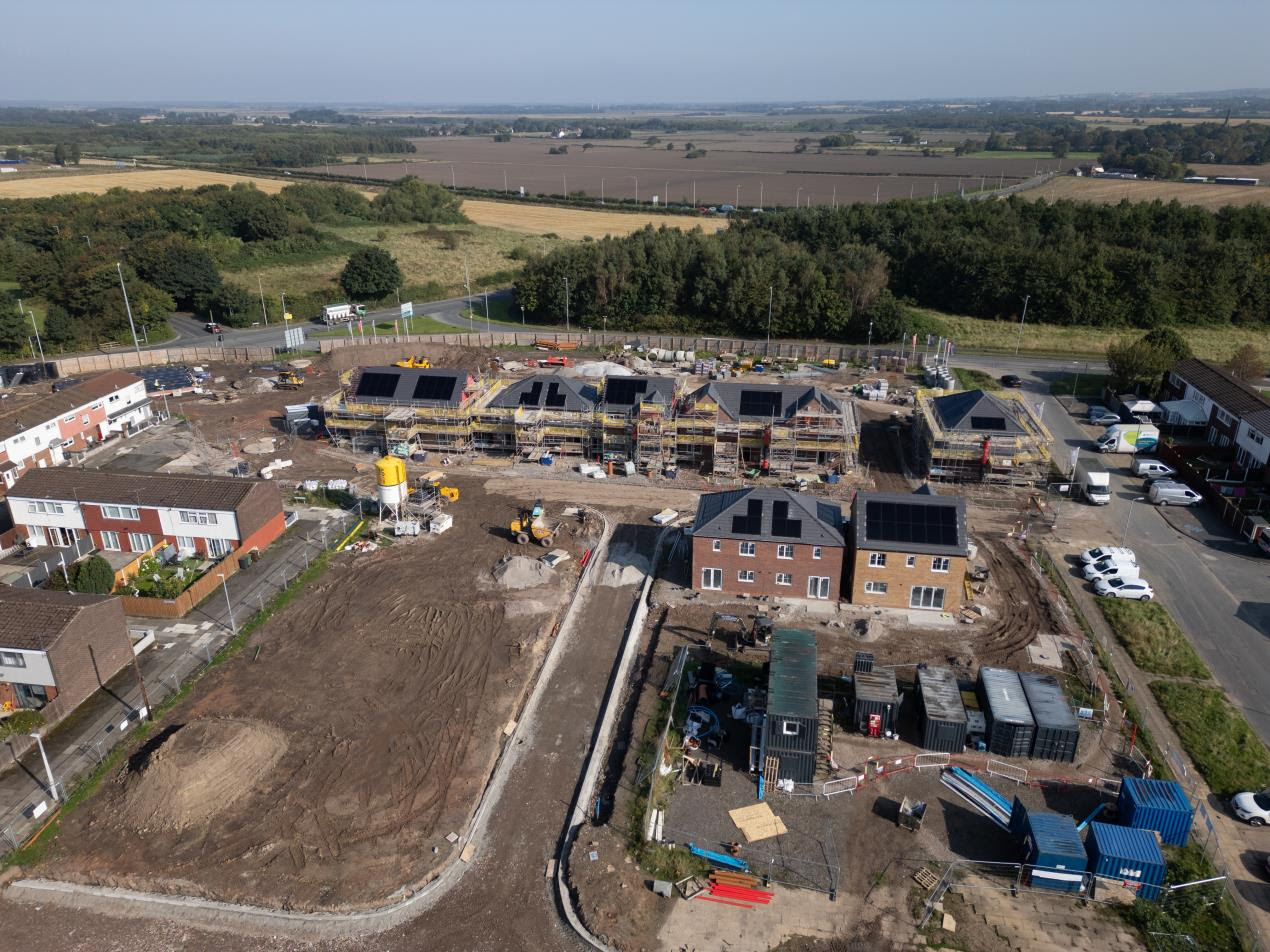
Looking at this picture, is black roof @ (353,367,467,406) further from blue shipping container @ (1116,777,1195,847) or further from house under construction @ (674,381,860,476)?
blue shipping container @ (1116,777,1195,847)

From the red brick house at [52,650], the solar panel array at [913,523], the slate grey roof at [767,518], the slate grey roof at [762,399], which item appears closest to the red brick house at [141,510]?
the red brick house at [52,650]

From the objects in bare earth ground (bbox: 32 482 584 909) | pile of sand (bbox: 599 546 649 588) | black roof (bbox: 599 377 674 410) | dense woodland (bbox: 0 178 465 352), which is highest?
dense woodland (bbox: 0 178 465 352)

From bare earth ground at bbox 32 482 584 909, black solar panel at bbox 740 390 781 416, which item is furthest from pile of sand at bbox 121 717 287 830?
black solar panel at bbox 740 390 781 416

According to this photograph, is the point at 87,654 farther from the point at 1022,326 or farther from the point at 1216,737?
the point at 1022,326

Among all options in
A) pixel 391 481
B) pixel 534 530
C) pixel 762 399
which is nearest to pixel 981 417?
pixel 762 399

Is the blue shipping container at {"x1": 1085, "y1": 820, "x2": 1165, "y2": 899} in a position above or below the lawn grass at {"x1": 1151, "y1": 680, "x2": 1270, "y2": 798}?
above

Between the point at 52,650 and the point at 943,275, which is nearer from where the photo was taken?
the point at 52,650
